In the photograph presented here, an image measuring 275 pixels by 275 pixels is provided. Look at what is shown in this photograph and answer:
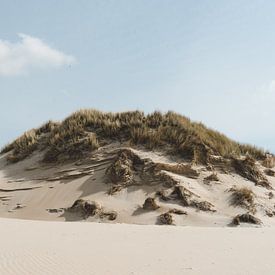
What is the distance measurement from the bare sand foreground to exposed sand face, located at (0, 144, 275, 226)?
8.86ft

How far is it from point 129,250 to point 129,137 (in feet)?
31.9

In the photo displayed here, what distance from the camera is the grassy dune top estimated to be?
1658 cm

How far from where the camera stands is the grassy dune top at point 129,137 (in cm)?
1658

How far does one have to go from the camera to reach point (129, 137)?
17031mm

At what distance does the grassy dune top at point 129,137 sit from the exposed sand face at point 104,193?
569 mm

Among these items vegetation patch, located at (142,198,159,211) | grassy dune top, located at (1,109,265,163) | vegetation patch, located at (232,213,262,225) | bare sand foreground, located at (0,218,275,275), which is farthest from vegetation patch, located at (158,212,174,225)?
grassy dune top, located at (1,109,265,163)

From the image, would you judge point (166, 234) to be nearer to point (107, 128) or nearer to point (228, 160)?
point (228, 160)

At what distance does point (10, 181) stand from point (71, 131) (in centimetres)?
300

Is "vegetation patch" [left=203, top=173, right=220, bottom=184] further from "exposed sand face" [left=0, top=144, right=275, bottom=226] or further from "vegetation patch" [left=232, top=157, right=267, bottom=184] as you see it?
"vegetation patch" [left=232, top=157, right=267, bottom=184]

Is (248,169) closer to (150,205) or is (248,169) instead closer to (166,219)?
(150,205)

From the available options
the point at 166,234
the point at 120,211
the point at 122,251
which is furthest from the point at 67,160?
the point at 122,251

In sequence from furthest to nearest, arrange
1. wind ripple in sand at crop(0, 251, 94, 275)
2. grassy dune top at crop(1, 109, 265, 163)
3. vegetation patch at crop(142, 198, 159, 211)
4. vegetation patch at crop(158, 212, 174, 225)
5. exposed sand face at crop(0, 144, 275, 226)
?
1. grassy dune top at crop(1, 109, 265, 163)
2. vegetation patch at crop(142, 198, 159, 211)
3. exposed sand face at crop(0, 144, 275, 226)
4. vegetation patch at crop(158, 212, 174, 225)
5. wind ripple in sand at crop(0, 251, 94, 275)

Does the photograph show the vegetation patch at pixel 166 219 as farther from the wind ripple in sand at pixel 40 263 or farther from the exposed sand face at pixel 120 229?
the wind ripple in sand at pixel 40 263

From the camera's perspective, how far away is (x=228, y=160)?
1655cm
